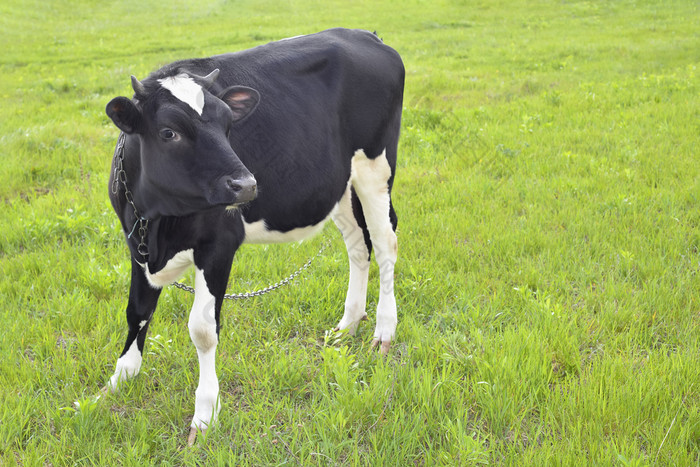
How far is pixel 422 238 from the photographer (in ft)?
18.6

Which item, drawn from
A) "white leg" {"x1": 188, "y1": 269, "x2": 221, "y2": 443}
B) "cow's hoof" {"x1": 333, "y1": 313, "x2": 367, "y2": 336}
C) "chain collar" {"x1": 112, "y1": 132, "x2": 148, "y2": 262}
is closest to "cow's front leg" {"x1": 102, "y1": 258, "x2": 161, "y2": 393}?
"chain collar" {"x1": 112, "y1": 132, "x2": 148, "y2": 262}

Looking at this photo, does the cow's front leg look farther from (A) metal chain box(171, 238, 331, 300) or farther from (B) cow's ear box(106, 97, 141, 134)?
(B) cow's ear box(106, 97, 141, 134)

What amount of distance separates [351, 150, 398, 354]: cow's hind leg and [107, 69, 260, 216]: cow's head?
1.44m

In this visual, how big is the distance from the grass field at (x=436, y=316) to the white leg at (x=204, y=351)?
14 cm

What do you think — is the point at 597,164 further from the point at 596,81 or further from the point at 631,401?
the point at 596,81

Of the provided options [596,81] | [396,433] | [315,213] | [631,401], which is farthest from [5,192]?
[596,81]

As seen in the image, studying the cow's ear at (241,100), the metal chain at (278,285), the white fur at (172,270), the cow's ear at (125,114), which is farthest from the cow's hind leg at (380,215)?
the cow's ear at (125,114)

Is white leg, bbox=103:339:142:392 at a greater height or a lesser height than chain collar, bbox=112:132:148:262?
lesser

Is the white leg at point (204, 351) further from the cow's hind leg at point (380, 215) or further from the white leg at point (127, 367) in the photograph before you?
the cow's hind leg at point (380, 215)

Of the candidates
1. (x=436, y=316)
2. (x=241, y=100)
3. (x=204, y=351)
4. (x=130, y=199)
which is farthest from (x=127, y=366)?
(x=436, y=316)

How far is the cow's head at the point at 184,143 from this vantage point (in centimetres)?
270

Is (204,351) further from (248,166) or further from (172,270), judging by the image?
(248,166)

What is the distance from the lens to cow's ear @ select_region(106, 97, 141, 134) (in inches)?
104

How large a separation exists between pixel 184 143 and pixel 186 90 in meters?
0.27
